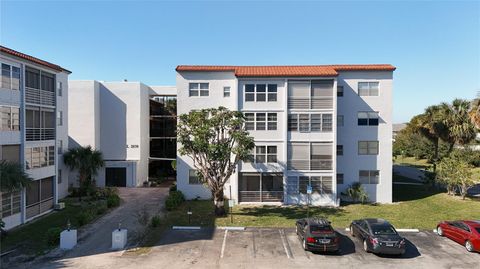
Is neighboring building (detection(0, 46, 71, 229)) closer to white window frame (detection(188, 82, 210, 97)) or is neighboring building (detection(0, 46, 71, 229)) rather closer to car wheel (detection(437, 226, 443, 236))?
white window frame (detection(188, 82, 210, 97))

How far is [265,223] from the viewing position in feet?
70.6

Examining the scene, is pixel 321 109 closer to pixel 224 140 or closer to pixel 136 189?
pixel 224 140

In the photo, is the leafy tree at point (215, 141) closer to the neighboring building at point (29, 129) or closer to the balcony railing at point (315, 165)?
the balcony railing at point (315, 165)

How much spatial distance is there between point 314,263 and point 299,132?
13.1m

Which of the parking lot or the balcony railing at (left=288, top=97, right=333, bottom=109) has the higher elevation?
the balcony railing at (left=288, top=97, right=333, bottom=109)

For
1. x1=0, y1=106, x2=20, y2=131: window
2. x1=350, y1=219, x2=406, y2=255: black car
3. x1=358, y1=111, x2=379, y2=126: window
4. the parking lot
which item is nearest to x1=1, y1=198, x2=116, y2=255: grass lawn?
the parking lot

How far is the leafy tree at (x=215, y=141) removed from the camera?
71.5 ft

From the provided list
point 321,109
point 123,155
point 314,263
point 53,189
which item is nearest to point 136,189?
point 123,155

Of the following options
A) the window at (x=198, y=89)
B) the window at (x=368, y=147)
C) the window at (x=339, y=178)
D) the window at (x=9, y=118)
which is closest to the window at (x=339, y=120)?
the window at (x=368, y=147)

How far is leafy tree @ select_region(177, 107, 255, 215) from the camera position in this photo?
21.8 meters

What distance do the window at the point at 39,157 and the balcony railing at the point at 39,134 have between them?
2.36ft

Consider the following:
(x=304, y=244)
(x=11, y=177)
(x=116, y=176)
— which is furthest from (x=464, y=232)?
(x=116, y=176)

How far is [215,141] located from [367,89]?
14137mm

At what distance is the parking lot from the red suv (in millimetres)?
335
